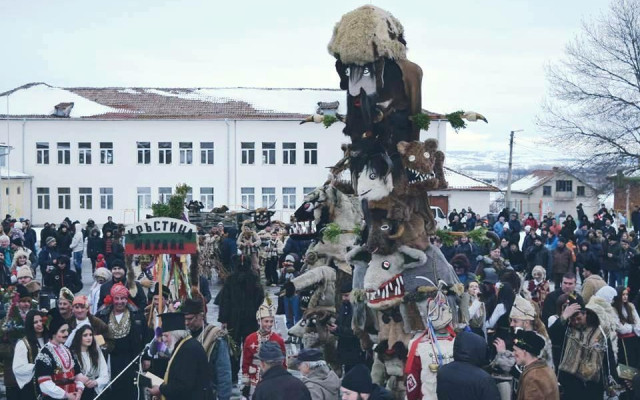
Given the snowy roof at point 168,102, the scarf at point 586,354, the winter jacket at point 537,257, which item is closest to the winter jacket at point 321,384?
the scarf at point 586,354

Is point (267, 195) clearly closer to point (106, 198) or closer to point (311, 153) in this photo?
point (311, 153)

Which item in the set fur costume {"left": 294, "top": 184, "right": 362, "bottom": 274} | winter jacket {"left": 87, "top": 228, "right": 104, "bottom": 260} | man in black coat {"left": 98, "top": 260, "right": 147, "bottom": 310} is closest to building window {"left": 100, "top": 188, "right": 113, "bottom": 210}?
winter jacket {"left": 87, "top": 228, "right": 104, "bottom": 260}

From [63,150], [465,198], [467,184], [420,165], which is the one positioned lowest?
[465,198]

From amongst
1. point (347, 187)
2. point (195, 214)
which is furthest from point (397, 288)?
point (195, 214)

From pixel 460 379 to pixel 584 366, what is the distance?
12.2 feet

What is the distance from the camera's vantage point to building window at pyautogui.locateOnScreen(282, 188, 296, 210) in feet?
180

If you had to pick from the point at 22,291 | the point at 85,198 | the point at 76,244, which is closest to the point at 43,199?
the point at 85,198

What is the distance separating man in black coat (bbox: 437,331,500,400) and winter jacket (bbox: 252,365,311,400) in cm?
106

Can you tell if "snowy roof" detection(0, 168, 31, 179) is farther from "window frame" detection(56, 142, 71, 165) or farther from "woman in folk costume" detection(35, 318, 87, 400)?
"woman in folk costume" detection(35, 318, 87, 400)

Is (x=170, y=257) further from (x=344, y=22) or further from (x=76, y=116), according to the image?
(x=76, y=116)

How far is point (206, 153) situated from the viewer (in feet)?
178

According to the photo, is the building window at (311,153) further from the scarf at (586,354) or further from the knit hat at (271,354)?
the knit hat at (271,354)

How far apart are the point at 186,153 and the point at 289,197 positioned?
5.69 metres

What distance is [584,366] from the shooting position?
11352 mm
